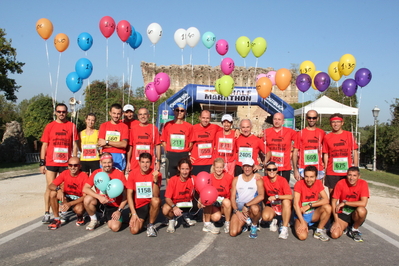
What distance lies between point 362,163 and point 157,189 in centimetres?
1891

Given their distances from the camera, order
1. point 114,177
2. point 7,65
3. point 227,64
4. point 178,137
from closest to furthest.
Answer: point 114,177 < point 178,137 < point 227,64 < point 7,65

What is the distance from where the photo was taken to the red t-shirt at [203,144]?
663cm

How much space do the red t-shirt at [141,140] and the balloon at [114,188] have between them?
3.85ft

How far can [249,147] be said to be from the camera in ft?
21.0

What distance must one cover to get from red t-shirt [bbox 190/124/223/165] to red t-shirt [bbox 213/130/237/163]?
11cm

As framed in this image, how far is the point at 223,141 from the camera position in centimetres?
662

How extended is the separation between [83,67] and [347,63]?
6655mm

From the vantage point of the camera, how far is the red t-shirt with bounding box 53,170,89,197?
5824mm

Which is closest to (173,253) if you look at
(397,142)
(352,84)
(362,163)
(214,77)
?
(352,84)

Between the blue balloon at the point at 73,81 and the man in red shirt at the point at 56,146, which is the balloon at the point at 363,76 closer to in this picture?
the blue balloon at the point at 73,81

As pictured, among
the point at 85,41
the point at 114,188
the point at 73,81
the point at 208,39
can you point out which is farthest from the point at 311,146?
the point at 85,41

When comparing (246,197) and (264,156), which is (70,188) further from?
(264,156)

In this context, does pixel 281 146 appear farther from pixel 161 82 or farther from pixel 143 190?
pixel 161 82

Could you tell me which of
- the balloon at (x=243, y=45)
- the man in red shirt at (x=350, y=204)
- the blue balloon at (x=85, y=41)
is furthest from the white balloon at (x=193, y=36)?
the man in red shirt at (x=350, y=204)
